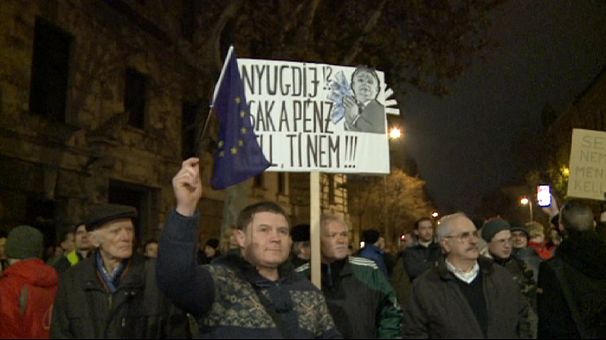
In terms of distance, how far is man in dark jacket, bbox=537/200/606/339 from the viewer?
15.6ft

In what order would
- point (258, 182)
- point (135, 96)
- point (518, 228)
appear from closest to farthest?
point (518, 228) → point (135, 96) → point (258, 182)

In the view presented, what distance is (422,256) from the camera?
7445mm

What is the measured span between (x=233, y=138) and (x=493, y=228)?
2.81 metres

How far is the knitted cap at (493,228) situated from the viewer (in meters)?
6.46

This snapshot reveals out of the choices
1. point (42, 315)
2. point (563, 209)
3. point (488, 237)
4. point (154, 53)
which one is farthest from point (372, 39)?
point (42, 315)

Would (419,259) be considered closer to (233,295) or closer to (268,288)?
(268,288)

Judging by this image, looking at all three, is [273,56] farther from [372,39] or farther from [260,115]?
[260,115]

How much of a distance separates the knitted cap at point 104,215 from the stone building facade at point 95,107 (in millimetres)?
7478

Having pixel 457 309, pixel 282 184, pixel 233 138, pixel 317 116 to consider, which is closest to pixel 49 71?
pixel 317 116

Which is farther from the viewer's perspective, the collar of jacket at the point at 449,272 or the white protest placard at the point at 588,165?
the white protest placard at the point at 588,165

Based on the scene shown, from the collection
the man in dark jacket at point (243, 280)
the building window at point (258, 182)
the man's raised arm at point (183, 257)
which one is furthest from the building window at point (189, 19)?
the man's raised arm at point (183, 257)

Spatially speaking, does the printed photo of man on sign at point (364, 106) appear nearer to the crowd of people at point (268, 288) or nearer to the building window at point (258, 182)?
the crowd of people at point (268, 288)

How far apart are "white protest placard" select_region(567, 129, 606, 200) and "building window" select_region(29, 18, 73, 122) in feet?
35.4

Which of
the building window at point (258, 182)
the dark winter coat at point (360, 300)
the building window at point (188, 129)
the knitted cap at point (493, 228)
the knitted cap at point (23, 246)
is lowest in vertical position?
the dark winter coat at point (360, 300)
